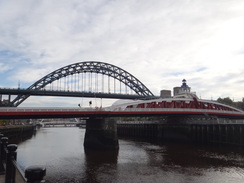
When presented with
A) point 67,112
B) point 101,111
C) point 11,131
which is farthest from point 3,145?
point 11,131

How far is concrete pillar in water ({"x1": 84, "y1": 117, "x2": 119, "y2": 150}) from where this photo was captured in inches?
1769

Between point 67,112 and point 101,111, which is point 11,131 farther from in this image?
point 101,111

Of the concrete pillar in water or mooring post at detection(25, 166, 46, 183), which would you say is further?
the concrete pillar in water

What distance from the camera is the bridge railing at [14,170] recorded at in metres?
3.49

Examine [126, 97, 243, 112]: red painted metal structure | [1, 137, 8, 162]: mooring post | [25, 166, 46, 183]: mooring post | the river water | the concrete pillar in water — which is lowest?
the river water

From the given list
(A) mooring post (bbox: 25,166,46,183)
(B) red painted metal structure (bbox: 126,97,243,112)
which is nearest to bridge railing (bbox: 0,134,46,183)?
(A) mooring post (bbox: 25,166,46,183)

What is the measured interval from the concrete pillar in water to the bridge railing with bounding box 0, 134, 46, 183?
3667 cm

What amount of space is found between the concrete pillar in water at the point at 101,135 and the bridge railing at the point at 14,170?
36.7 meters

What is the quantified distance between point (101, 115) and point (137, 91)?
74.2 metres

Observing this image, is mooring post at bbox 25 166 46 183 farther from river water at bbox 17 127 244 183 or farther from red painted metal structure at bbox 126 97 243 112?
red painted metal structure at bbox 126 97 243 112

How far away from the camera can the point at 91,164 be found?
31062mm

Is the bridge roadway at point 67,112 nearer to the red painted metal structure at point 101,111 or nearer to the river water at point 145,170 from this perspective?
the red painted metal structure at point 101,111

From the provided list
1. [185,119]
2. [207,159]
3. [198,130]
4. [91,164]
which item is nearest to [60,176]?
[91,164]

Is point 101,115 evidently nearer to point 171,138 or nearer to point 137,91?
point 171,138
